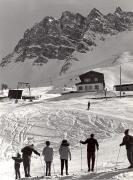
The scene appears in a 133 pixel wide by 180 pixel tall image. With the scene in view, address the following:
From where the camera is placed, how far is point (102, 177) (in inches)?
723

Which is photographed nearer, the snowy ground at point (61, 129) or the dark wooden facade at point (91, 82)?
the snowy ground at point (61, 129)

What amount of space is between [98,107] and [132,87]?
7644cm

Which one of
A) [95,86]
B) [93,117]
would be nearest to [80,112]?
[93,117]

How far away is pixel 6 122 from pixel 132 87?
91291 mm

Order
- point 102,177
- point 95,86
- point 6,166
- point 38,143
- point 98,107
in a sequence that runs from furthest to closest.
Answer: point 95,86, point 98,107, point 38,143, point 6,166, point 102,177

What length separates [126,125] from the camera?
1934 inches

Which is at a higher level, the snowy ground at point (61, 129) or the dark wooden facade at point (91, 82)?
the dark wooden facade at point (91, 82)

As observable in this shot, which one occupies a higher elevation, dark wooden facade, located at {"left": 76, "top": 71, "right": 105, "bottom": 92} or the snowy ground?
dark wooden facade, located at {"left": 76, "top": 71, "right": 105, "bottom": 92}

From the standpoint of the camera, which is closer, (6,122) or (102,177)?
(102,177)

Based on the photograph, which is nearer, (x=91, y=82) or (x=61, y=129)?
(x=61, y=129)

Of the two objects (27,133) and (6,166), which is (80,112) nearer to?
(27,133)

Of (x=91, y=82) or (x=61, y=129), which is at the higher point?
(x=91, y=82)

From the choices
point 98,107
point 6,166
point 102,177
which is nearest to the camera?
point 102,177

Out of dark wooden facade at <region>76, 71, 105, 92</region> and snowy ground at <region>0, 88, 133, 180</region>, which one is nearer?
snowy ground at <region>0, 88, 133, 180</region>
